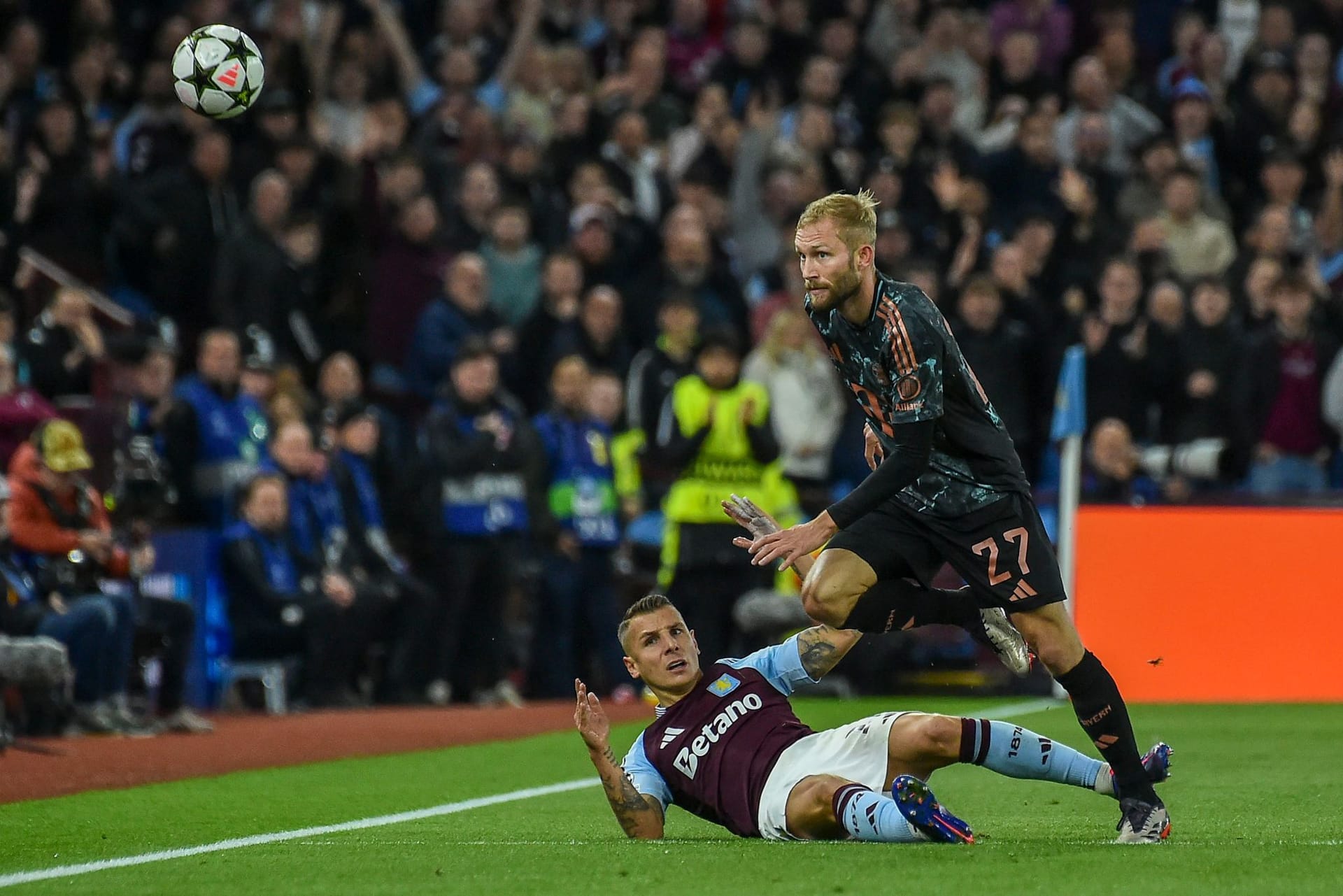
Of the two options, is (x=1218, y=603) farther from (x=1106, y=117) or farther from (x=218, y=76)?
(x=218, y=76)

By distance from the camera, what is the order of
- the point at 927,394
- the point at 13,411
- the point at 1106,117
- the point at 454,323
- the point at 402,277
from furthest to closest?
1. the point at 1106,117
2. the point at 402,277
3. the point at 454,323
4. the point at 13,411
5. the point at 927,394

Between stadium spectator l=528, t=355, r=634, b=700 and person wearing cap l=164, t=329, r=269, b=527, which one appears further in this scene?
stadium spectator l=528, t=355, r=634, b=700

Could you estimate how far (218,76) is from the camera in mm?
10523

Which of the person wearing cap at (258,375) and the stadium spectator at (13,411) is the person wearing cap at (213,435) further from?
the stadium spectator at (13,411)

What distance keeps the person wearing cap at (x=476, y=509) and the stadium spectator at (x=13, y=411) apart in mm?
2686

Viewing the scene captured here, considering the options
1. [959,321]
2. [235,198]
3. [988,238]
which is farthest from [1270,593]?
[235,198]

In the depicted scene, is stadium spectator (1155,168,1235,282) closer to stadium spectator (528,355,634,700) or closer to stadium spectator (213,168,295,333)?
stadium spectator (528,355,634,700)

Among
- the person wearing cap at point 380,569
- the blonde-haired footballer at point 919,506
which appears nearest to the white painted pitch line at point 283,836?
the blonde-haired footballer at point 919,506

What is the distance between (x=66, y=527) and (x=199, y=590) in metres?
1.81

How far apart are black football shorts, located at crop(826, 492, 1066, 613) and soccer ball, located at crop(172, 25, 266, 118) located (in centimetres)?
482

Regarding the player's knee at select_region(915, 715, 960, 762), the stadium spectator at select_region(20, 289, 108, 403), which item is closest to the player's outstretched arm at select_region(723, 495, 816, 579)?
the player's knee at select_region(915, 715, 960, 762)

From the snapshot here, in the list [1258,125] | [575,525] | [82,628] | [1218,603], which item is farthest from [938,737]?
[1258,125]

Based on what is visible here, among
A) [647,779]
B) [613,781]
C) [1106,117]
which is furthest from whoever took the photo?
[1106,117]

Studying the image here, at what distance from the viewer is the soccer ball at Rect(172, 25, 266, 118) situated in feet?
34.5
